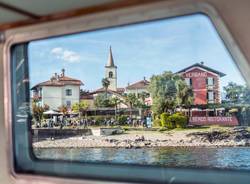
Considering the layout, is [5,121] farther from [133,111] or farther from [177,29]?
[177,29]

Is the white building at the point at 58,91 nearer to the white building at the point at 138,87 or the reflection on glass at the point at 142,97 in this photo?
the reflection on glass at the point at 142,97

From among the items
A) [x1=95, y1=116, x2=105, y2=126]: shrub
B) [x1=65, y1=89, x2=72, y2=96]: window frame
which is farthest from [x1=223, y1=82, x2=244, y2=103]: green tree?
[x1=65, y1=89, x2=72, y2=96]: window frame

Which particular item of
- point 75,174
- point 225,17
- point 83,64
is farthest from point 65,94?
point 225,17

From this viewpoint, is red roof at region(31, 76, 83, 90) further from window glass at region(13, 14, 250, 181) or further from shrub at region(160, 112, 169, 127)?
shrub at region(160, 112, 169, 127)

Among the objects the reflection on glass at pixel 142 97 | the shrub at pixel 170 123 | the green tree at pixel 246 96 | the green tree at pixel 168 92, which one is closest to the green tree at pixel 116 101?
the reflection on glass at pixel 142 97

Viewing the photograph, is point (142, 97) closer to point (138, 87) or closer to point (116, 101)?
point (138, 87)

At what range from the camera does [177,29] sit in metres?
Answer: 2.21

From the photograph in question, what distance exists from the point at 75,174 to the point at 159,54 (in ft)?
3.24

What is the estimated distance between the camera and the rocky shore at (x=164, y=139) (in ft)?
6.96

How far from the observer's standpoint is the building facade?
2141 mm

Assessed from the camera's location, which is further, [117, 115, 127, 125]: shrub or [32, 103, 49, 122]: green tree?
[32, 103, 49, 122]: green tree

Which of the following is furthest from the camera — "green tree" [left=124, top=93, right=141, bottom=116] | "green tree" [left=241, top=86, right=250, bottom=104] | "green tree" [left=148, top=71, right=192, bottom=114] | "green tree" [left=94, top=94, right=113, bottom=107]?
"green tree" [left=94, top=94, right=113, bottom=107]

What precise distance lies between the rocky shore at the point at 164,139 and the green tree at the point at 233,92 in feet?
0.51

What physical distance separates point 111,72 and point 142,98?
267mm
